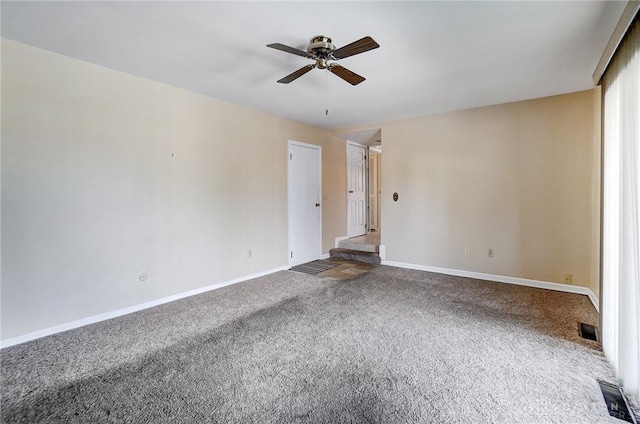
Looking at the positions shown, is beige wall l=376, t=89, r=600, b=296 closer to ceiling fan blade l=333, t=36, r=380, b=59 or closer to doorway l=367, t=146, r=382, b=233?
doorway l=367, t=146, r=382, b=233

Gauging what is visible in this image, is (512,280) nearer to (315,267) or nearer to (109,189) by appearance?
(315,267)

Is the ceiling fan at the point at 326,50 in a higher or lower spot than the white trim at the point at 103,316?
higher

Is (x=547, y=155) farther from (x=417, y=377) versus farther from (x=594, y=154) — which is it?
(x=417, y=377)

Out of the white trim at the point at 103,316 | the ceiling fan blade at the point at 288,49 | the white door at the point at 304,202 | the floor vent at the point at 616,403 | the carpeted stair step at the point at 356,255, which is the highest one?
the ceiling fan blade at the point at 288,49

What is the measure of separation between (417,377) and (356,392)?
0.46 metres

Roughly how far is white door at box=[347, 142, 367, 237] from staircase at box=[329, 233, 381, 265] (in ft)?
1.49

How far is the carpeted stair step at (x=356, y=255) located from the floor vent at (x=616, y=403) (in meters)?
3.41

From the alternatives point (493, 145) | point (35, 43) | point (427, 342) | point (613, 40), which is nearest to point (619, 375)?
point (427, 342)

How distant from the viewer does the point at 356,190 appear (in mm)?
6449

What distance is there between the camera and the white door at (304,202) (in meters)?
4.90

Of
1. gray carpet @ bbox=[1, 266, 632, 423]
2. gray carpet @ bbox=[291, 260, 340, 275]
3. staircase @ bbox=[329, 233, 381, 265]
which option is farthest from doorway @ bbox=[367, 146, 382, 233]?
gray carpet @ bbox=[1, 266, 632, 423]

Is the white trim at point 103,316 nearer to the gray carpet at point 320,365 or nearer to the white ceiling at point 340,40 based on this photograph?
the gray carpet at point 320,365

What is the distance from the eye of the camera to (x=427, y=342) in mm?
2350

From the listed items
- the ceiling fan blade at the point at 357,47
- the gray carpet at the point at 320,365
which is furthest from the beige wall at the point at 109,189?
the ceiling fan blade at the point at 357,47
